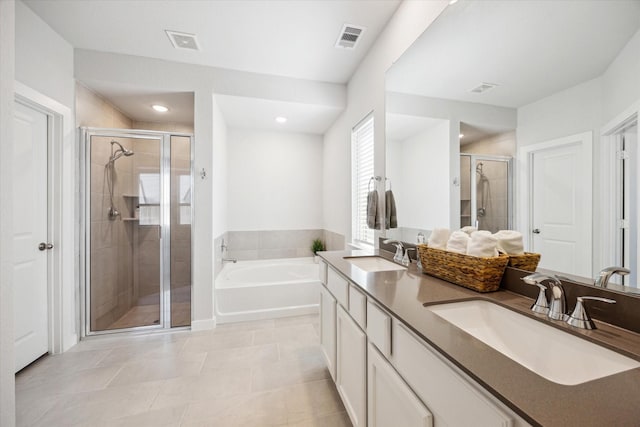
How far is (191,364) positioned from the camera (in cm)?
210

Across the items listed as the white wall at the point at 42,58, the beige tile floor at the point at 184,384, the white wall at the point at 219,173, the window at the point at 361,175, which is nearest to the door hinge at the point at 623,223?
the beige tile floor at the point at 184,384

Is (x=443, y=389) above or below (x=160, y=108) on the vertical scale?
below

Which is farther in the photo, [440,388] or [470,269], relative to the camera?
[470,269]

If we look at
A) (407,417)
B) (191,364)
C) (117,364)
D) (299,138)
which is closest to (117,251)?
(117,364)

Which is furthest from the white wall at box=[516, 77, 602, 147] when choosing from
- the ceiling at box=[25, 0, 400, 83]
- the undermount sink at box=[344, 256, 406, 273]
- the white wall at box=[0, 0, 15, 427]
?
the white wall at box=[0, 0, 15, 427]

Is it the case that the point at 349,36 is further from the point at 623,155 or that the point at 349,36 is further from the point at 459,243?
the point at 623,155

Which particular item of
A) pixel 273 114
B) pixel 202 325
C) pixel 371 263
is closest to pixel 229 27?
pixel 273 114

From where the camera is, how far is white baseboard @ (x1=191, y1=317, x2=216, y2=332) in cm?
268

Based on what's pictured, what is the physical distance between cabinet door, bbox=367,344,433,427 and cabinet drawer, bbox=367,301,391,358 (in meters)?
0.05

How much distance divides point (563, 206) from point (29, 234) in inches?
135

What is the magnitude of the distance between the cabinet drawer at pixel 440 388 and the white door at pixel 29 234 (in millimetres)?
2705

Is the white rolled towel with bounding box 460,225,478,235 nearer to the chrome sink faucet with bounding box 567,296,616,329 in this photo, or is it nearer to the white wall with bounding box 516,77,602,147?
the white wall with bounding box 516,77,602,147

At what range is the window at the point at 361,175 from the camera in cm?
260

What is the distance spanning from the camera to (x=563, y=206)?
990 mm
